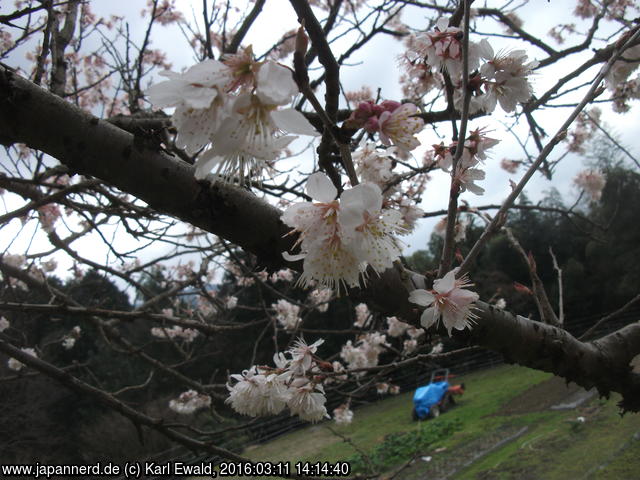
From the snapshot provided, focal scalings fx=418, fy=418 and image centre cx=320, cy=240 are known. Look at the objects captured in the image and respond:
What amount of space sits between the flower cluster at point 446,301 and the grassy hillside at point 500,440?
80.7 inches

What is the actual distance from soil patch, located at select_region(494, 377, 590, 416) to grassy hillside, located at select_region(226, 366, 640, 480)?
0.02 m

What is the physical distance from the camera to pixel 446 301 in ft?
3.00

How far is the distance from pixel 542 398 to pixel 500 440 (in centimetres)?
263

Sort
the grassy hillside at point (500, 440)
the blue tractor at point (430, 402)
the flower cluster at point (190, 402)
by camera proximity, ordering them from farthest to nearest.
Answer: the blue tractor at point (430, 402), the flower cluster at point (190, 402), the grassy hillside at point (500, 440)

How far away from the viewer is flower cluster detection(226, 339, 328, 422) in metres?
1.27

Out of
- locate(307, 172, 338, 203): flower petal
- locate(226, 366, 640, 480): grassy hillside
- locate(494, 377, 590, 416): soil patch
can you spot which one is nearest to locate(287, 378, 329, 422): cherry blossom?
locate(307, 172, 338, 203): flower petal

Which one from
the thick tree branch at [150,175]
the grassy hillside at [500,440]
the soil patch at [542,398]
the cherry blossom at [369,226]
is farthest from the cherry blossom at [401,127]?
the soil patch at [542,398]

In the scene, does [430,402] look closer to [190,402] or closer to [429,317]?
[190,402]

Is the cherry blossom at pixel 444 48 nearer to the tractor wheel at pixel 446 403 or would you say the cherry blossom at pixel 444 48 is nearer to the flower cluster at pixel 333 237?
the flower cluster at pixel 333 237

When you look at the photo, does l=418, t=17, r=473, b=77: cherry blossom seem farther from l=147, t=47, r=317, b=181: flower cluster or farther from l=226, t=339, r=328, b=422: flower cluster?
l=226, t=339, r=328, b=422: flower cluster

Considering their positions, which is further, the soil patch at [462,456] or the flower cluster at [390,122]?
the soil patch at [462,456]

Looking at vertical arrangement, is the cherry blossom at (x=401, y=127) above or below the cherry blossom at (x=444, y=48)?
below

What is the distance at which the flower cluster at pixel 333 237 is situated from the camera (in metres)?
0.71

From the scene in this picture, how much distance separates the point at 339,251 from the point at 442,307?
0.32 m
